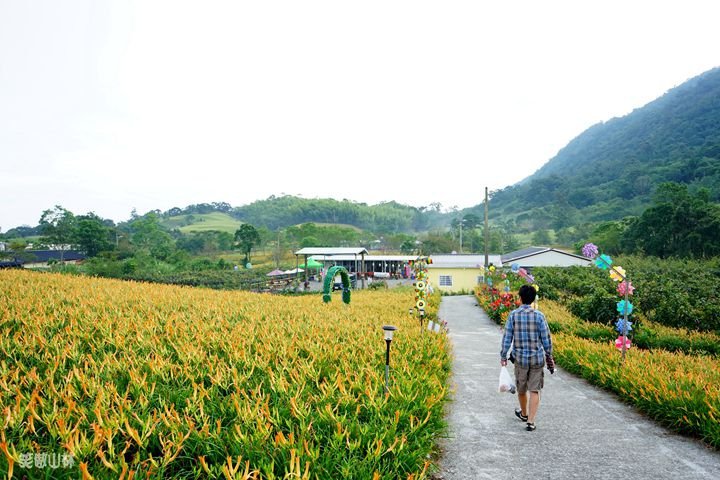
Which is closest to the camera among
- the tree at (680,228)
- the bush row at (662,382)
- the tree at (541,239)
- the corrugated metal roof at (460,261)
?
the bush row at (662,382)

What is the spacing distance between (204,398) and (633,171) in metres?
96.3

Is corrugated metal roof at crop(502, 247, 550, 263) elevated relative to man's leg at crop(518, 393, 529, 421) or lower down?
elevated

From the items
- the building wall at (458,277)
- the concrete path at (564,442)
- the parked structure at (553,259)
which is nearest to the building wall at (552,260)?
the parked structure at (553,259)

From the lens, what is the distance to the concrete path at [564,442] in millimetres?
3570

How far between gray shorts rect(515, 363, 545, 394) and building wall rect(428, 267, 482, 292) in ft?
76.2

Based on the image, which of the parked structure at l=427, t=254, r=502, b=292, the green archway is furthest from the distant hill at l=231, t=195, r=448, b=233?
the green archway

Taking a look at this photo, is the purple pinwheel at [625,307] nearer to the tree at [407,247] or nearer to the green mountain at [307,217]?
the tree at [407,247]

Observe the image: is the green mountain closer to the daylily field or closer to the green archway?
the green archway

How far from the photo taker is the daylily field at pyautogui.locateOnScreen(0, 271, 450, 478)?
2.74 m

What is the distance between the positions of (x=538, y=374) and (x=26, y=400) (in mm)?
4813

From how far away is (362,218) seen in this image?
367ft

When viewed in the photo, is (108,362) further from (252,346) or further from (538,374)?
(538,374)

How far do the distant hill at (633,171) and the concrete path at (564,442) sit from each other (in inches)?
2438

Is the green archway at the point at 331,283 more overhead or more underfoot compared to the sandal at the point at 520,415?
more overhead
